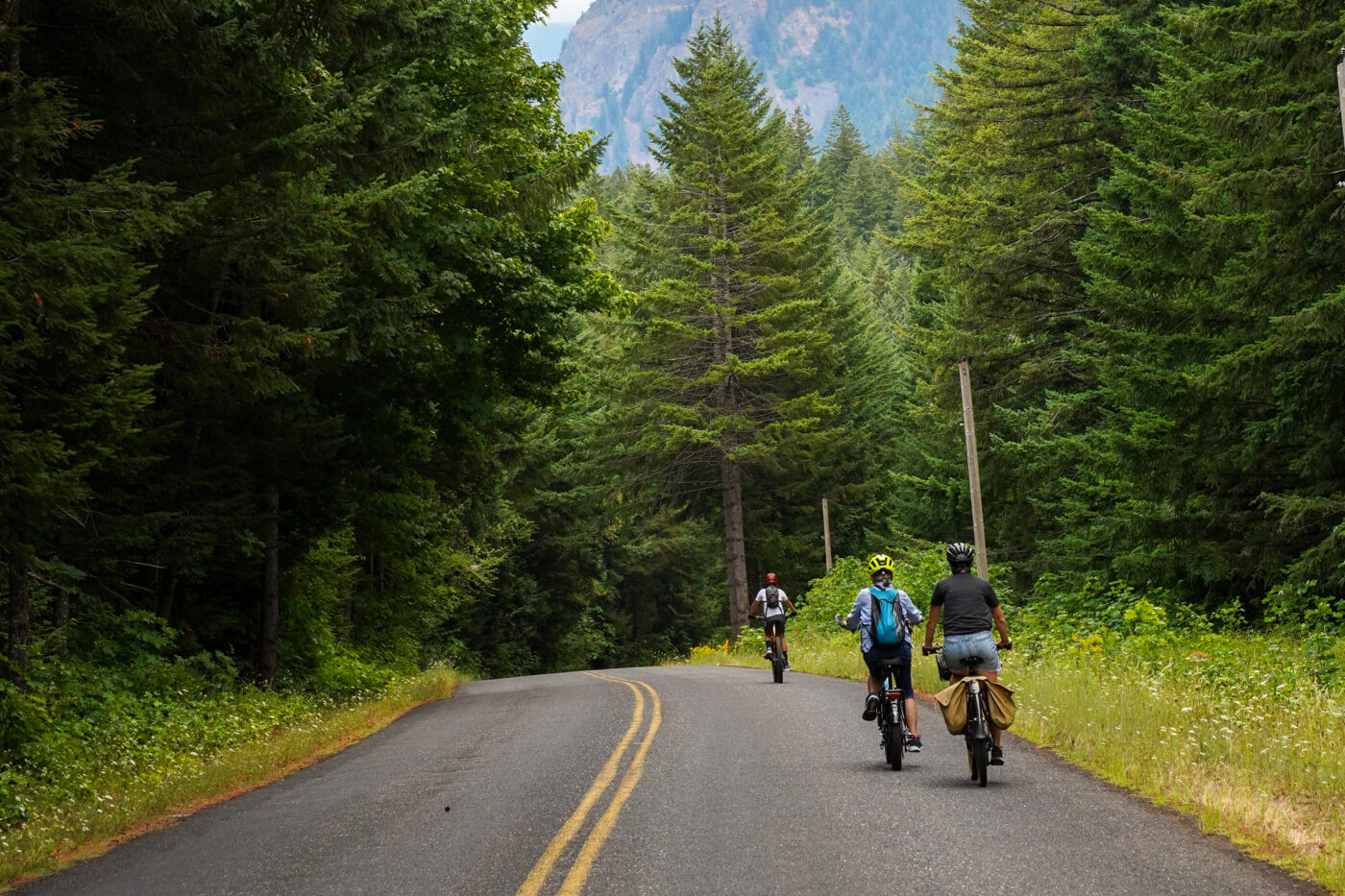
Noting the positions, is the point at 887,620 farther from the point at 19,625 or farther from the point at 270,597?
the point at 270,597

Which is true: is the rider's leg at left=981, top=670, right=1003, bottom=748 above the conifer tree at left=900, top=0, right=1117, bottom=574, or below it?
below

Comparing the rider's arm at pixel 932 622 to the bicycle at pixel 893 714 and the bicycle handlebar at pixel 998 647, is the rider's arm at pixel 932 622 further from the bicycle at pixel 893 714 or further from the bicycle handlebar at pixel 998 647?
the bicycle at pixel 893 714

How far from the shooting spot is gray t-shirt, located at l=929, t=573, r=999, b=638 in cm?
1003

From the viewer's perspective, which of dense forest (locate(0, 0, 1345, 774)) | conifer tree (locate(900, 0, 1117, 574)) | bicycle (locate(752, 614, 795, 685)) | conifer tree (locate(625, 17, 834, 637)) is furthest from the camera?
conifer tree (locate(625, 17, 834, 637))

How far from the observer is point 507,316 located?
19.9 meters

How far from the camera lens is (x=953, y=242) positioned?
29.1 metres

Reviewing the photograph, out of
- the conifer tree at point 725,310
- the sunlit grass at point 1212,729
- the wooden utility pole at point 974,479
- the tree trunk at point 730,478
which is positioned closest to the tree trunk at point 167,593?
the sunlit grass at point 1212,729

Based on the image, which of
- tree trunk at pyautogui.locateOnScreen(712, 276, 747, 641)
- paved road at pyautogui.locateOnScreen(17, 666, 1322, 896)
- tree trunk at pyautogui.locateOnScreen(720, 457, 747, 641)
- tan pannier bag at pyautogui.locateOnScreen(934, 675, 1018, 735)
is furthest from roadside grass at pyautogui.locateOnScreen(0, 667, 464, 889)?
tree trunk at pyautogui.locateOnScreen(712, 276, 747, 641)

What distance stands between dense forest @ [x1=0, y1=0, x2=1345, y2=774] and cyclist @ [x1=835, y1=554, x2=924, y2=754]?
18.0ft

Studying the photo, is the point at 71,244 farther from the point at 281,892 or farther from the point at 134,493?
the point at 134,493

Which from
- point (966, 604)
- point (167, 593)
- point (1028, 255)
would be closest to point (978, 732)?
point (966, 604)

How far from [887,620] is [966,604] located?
3.72ft

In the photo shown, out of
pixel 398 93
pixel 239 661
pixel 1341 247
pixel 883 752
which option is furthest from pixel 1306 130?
pixel 239 661

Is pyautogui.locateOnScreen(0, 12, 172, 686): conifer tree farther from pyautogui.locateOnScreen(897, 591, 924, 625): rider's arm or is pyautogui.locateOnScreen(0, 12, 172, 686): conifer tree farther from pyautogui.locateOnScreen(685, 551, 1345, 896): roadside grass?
pyautogui.locateOnScreen(685, 551, 1345, 896): roadside grass
